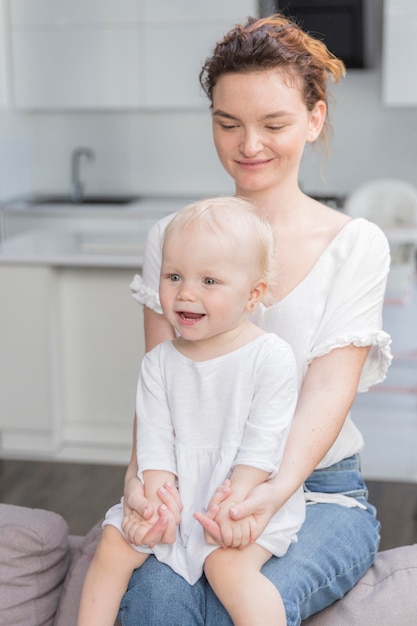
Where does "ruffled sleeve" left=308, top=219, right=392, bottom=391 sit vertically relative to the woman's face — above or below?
below

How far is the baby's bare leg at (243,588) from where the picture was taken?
4.30 ft

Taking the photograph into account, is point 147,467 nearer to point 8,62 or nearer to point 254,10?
point 254,10

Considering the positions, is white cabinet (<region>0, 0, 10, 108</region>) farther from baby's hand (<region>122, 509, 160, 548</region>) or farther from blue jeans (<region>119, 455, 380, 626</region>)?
baby's hand (<region>122, 509, 160, 548</region>)

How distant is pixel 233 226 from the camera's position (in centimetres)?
142

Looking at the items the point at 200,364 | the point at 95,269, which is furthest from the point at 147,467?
the point at 95,269

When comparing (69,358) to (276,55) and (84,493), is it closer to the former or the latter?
(84,493)

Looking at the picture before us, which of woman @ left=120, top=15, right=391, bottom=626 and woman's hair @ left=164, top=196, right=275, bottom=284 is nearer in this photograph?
woman's hair @ left=164, top=196, right=275, bottom=284

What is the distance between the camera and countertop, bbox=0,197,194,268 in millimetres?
3523

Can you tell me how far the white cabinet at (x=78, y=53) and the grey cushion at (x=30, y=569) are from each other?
Answer: 3.64 m

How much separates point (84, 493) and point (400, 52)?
8.82ft

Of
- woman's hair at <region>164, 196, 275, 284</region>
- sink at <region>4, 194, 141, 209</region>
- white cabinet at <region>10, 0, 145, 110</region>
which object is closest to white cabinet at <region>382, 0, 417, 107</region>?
white cabinet at <region>10, 0, 145, 110</region>

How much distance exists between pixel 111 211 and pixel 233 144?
3.36m

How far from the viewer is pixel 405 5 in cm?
460

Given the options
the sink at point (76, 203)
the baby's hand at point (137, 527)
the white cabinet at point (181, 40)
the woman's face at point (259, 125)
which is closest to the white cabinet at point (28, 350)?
the sink at point (76, 203)
